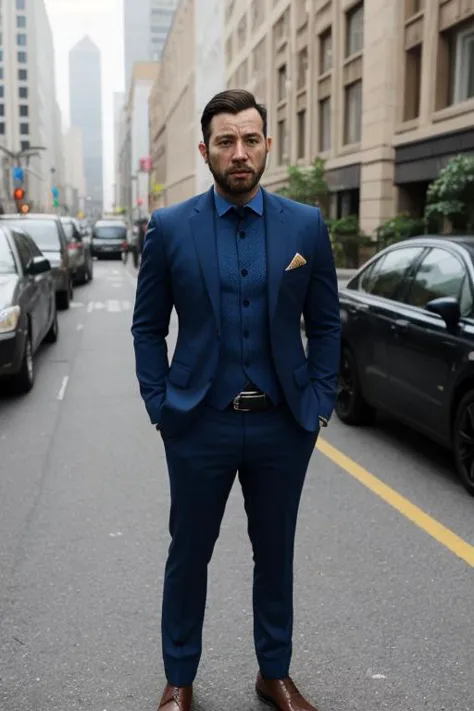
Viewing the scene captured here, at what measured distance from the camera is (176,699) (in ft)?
9.37

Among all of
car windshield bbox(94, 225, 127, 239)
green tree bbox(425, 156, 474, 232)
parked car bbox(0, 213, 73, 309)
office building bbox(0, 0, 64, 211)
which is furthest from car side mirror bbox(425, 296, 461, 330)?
office building bbox(0, 0, 64, 211)

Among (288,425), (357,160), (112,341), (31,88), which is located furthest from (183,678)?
(31,88)

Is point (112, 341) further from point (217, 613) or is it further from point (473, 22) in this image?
point (473, 22)

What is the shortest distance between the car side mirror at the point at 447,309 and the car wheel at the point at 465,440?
0.49 meters

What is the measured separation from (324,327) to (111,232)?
44293 mm

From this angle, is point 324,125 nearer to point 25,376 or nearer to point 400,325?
point 25,376

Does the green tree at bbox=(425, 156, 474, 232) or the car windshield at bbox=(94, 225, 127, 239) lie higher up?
the green tree at bbox=(425, 156, 474, 232)

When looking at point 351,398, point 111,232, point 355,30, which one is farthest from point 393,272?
point 111,232

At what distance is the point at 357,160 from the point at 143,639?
27622 mm

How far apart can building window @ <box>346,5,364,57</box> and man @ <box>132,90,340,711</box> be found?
28.6m

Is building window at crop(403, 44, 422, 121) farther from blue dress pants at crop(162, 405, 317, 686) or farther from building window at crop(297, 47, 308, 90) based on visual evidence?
blue dress pants at crop(162, 405, 317, 686)

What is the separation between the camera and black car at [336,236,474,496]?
543 centimetres

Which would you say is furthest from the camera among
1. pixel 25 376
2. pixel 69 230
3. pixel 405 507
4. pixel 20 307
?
pixel 69 230

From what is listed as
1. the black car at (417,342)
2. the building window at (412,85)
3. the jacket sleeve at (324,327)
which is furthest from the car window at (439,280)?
the building window at (412,85)
